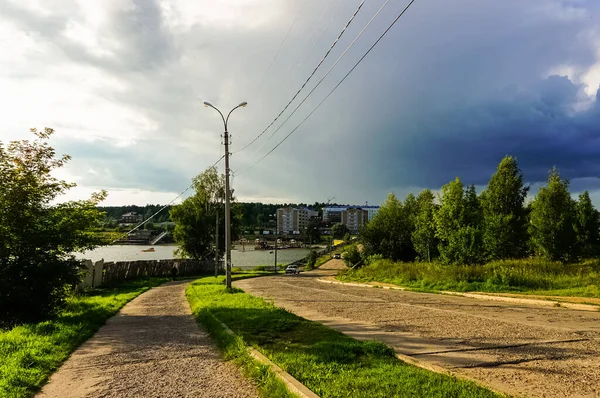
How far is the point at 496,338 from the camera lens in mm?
7555

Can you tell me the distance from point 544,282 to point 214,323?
1389cm

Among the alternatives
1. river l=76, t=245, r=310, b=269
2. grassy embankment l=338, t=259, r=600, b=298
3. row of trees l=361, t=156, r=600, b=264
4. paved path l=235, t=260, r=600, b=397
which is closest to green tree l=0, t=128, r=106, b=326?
paved path l=235, t=260, r=600, b=397

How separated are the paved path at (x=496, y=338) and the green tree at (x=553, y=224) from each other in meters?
18.2

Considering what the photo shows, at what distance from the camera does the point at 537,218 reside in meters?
29.0

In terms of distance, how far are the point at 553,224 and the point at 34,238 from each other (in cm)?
3102

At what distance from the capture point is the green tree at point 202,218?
53031 mm

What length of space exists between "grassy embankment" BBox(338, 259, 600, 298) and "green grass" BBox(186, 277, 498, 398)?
35.3ft

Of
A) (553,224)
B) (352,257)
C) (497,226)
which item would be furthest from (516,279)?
(352,257)

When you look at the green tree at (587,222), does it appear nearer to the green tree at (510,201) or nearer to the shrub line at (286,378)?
the green tree at (510,201)

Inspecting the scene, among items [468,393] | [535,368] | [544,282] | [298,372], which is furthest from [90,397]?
[544,282]

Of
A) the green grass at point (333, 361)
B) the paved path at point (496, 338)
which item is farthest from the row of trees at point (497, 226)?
the green grass at point (333, 361)

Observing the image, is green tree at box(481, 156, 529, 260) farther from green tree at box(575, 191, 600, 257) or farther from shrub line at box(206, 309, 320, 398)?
shrub line at box(206, 309, 320, 398)

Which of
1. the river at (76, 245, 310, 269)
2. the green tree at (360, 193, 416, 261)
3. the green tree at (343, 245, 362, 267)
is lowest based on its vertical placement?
the river at (76, 245, 310, 269)

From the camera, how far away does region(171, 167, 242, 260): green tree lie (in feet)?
174
